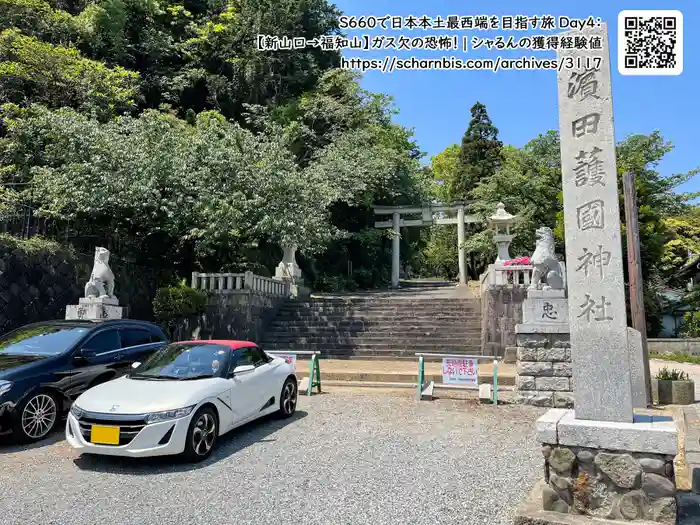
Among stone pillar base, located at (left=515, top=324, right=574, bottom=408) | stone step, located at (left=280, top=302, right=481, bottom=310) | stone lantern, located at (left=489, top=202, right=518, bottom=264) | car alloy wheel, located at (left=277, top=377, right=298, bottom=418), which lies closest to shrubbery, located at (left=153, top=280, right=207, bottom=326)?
stone step, located at (left=280, top=302, right=481, bottom=310)

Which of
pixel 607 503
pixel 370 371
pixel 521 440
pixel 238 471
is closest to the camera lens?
pixel 607 503

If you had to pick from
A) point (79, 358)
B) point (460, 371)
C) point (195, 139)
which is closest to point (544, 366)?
point (460, 371)

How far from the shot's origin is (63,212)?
15.0 meters

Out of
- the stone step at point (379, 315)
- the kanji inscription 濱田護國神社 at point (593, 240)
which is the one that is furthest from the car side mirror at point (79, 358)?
the stone step at point (379, 315)

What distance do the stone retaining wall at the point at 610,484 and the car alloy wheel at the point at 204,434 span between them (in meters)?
3.52

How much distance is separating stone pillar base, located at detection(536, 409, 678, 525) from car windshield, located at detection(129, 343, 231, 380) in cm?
405

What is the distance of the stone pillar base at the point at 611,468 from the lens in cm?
341

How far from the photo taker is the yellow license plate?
16.9ft

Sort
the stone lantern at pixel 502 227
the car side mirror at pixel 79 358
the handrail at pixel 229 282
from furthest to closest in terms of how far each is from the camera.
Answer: the stone lantern at pixel 502 227
the handrail at pixel 229 282
the car side mirror at pixel 79 358

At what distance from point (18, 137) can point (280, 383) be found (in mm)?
14807

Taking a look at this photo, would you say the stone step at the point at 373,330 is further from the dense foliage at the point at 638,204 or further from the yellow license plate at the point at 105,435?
the yellow license plate at the point at 105,435

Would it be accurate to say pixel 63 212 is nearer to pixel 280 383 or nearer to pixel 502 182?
pixel 280 383

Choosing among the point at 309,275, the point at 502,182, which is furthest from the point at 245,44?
the point at 502,182

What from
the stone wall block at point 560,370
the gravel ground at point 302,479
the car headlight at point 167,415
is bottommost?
the gravel ground at point 302,479
